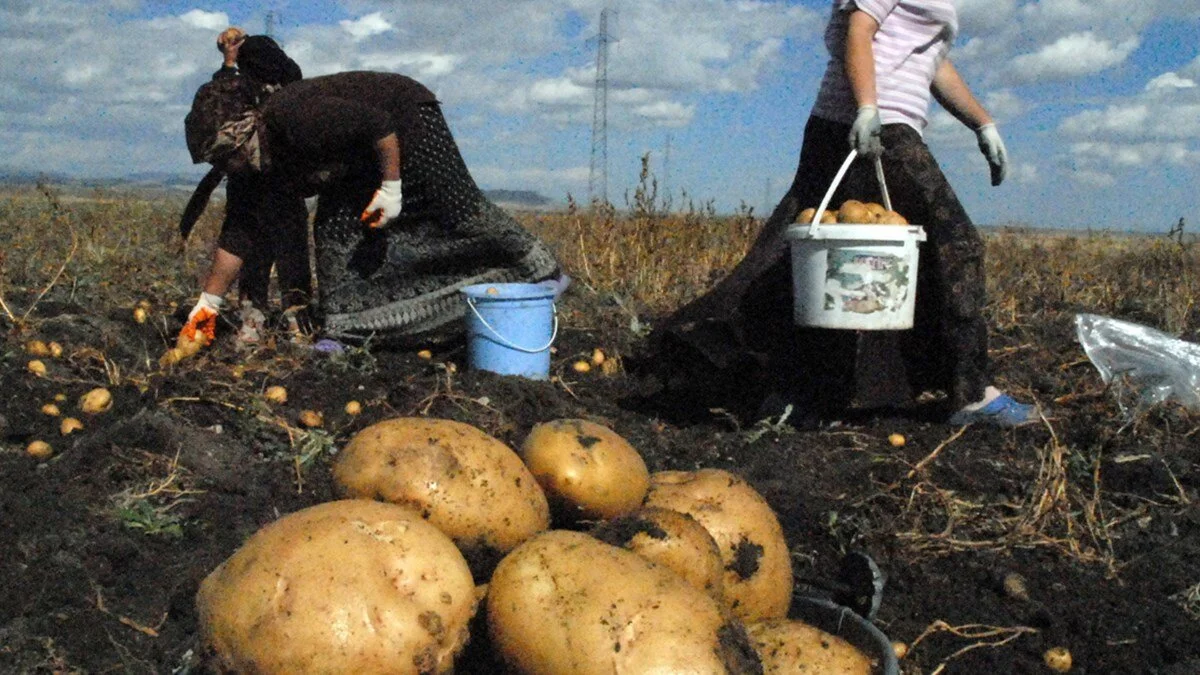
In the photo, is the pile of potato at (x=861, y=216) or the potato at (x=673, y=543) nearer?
the potato at (x=673, y=543)

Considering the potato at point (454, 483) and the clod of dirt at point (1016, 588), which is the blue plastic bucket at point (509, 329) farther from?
the potato at point (454, 483)

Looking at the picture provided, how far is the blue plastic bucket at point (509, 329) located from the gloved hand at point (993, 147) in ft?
5.60

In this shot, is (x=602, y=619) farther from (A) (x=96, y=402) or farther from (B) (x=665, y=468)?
Answer: (A) (x=96, y=402)

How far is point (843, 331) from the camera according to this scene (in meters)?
3.67

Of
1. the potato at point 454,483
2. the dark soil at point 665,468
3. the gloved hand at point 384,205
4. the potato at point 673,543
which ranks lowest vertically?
the dark soil at point 665,468

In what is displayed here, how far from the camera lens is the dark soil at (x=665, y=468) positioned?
2326mm

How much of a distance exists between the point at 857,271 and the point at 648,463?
2.85 feet

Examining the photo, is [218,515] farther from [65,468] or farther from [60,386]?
[60,386]

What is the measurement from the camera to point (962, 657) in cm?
232

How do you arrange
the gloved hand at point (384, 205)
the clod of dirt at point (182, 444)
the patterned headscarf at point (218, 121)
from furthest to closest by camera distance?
the gloved hand at point (384, 205) → the patterned headscarf at point (218, 121) → the clod of dirt at point (182, 444)

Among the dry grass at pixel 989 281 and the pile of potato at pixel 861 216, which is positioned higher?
the pile of potato at pixel 861 216

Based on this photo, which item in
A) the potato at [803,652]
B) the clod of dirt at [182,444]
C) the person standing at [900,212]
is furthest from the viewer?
the person standing at [900,212]

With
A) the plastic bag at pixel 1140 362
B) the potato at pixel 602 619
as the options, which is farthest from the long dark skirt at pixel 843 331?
the potato at pixel 602 619

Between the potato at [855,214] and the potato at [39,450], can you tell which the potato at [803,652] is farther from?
the potato at [39,450]
